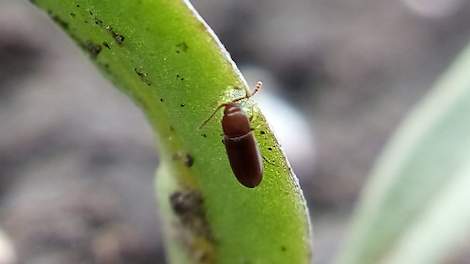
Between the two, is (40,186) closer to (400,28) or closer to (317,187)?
(317,187)

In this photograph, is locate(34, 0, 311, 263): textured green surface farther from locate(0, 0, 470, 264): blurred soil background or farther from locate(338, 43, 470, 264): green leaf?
locate(0, 0, 470, 264): blurred soil background

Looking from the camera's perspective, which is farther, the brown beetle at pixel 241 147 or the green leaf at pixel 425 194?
the green leaf at pixel 425 194

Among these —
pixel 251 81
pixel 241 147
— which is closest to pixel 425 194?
pixel 241 147

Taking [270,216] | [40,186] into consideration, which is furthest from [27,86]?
[270,216]

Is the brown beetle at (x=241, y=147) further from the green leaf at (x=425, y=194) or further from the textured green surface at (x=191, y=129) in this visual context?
the green leaf at (x=425, y=194)

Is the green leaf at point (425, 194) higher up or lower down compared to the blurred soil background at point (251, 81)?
Result: lower down

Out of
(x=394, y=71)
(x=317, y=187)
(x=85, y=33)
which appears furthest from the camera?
(x=394, y=71)

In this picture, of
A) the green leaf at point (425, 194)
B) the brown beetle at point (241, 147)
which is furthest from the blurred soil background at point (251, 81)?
the brown beetle at point (241, 147)

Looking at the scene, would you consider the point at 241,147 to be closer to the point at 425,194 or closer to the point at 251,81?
the point at 425,194
